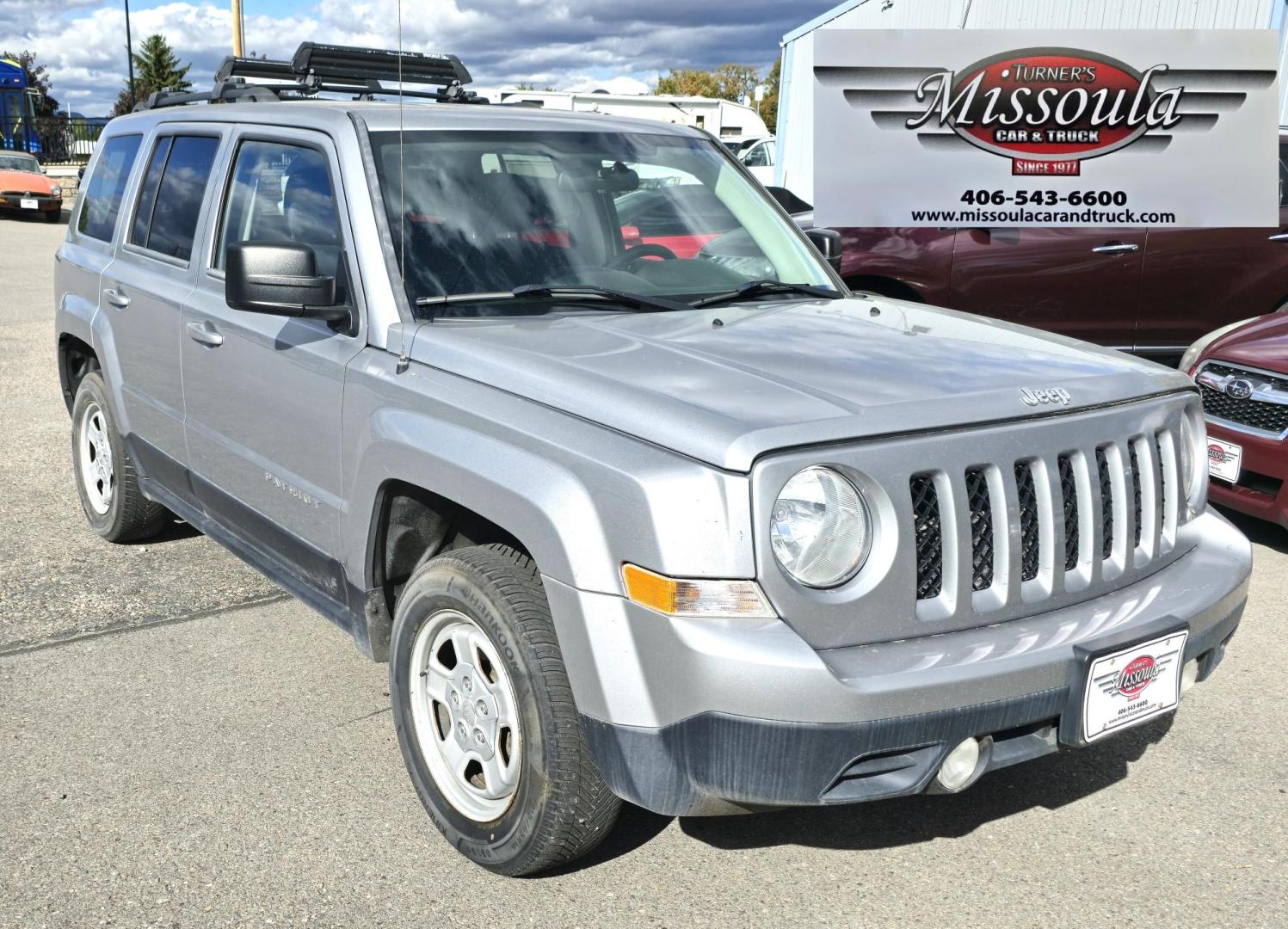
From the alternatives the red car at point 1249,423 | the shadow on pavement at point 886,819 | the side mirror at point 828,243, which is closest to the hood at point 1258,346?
the red car at point 1249,423

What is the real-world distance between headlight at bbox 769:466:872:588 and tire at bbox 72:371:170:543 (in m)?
3.45

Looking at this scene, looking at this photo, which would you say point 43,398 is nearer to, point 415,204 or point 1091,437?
point 415,204

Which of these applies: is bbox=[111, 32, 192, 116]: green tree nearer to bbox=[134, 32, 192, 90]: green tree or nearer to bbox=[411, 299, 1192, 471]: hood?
bbox=[134, 32, 192, 90]: green tree

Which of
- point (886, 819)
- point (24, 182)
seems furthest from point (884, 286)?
point (24, 182)

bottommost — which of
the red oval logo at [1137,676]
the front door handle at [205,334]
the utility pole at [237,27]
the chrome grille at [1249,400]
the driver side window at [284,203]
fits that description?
the red oval logo at [1137,676]

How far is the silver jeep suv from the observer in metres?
2.45

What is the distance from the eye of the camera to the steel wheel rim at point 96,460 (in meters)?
5.36

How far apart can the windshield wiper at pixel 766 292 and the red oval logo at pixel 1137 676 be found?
154 centimetres

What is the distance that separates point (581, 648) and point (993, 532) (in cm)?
91

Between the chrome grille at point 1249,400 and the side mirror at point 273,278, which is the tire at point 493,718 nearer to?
the side mirror at point 273,278

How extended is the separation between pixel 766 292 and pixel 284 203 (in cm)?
152

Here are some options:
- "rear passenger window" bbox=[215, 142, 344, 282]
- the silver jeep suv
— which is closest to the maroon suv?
the silver jeep suv

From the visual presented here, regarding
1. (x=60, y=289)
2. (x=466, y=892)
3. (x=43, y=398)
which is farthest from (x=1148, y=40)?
(x=43, y=398)

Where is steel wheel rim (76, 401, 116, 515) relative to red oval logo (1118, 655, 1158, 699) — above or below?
below
